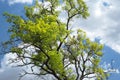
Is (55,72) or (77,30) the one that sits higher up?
(77,30)

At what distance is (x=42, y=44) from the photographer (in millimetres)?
44875

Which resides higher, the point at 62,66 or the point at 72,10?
the point at 72,10

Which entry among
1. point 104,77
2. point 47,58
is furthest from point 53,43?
point 104,77

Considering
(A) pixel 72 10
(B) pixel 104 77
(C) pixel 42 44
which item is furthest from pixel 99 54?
(C) pixel 42 44

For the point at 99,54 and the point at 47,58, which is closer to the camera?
the point at 47,58

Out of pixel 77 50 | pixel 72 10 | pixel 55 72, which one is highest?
pixel 72 10

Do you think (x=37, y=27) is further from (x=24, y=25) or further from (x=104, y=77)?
(x=104, y=77)

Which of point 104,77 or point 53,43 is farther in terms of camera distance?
point 104,77

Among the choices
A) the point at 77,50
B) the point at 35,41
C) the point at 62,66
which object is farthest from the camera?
the point at 77,50

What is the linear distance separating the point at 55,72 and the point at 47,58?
173 centimetres

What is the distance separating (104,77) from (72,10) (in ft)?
26.9

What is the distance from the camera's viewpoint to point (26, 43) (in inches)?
1779

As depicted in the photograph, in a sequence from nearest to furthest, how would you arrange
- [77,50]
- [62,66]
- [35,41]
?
[35,41]
[62,66]
[77,50]

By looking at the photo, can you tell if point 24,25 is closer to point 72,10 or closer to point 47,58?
point 47,58
